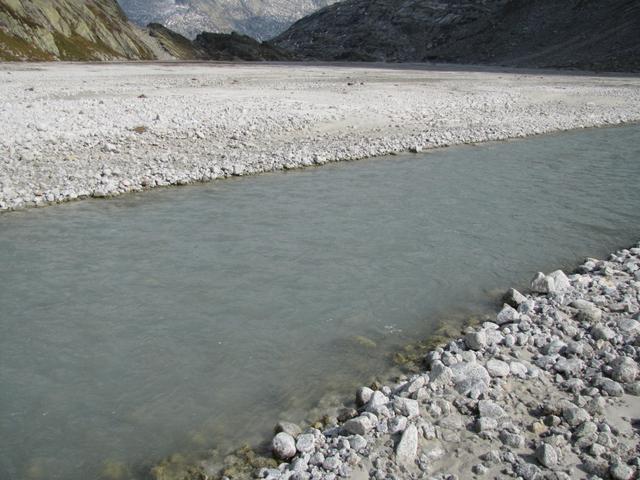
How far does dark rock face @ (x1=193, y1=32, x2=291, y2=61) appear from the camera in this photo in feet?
315

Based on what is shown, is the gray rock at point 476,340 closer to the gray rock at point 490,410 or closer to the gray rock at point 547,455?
the gray rock at point 490,410

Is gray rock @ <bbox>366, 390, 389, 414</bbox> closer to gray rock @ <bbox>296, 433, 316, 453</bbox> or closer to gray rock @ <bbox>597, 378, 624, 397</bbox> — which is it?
gray rock @ <bbox>296, 433, 316, 453</bbox>

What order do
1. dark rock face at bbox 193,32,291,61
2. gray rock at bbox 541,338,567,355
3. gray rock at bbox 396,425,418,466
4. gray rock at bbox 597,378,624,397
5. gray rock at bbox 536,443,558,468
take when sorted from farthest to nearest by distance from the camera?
dark rock face at bbox 193,32,291,61, gray rock at bbox 541,338,567,355, gray rock at bbox 597,378,624,397, gray rock at bbox 396,425,418,466, gray rock at bbox 536,443,558,468

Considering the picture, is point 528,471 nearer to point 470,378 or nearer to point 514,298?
point 470,378

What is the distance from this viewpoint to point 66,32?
79125 millimetres

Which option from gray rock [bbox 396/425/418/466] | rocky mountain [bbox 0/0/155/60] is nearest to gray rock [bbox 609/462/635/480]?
gray rock [bbox 396/425/418/466]

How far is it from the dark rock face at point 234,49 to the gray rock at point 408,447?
94683 mm

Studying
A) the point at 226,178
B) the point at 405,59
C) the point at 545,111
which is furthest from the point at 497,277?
the point at 405,59

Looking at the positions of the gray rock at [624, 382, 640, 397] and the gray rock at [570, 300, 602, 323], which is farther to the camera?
the gray rock at [570, 300, 602, 323]

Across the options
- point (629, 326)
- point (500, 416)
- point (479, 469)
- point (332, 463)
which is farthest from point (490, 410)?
point (629, 326)

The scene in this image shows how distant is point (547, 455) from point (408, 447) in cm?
119

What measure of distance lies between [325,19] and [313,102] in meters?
125

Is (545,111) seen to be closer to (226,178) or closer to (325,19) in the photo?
(226,178)

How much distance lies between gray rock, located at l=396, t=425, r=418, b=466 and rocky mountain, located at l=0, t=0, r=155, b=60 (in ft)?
217
